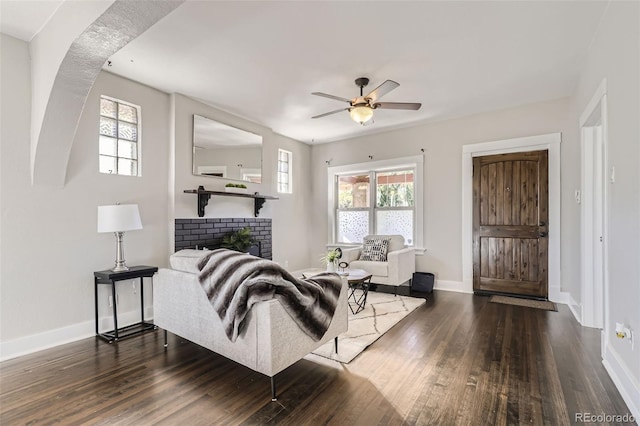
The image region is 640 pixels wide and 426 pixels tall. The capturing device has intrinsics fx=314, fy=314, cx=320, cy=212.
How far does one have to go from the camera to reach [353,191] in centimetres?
630

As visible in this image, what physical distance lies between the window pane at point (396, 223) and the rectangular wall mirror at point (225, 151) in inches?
92.8

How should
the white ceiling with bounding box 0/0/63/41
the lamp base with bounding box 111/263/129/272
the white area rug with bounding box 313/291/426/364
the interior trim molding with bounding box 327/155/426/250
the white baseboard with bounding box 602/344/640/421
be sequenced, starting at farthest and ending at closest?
the interior trim molding with bounding box 327/155/426/250, the lamp base with bounding box 111/263/129/272, the white area rug with bounding box 313/291/426/364, the white ceiling with bounding box 0/0/63/41, the white baseboard with bounding box 602/344/640/421

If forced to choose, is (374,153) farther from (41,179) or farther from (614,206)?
(41,179)

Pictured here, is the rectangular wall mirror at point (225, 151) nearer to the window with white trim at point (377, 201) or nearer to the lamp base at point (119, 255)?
the lamp base at point (119, 255)

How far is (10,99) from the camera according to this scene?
276 cm

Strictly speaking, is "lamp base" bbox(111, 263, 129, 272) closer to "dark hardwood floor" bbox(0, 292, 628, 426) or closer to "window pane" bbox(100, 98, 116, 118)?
"dark hardwood floor" bbox(0, 292, 628, 426)

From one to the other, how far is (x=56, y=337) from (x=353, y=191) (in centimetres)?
486

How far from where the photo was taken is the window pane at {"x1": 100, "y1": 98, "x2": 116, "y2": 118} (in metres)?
3.41

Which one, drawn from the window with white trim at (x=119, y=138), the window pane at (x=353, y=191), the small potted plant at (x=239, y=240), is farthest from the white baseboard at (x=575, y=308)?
the window with white trim at (x=119, y=138)

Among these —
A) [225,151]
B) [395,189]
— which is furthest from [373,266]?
[225,151]

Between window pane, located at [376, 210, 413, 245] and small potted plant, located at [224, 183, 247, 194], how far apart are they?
255cm

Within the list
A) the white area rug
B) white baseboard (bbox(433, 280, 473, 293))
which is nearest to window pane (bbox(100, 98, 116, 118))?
the white area rug

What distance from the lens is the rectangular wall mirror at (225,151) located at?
4.27m

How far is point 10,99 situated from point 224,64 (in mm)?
1874
